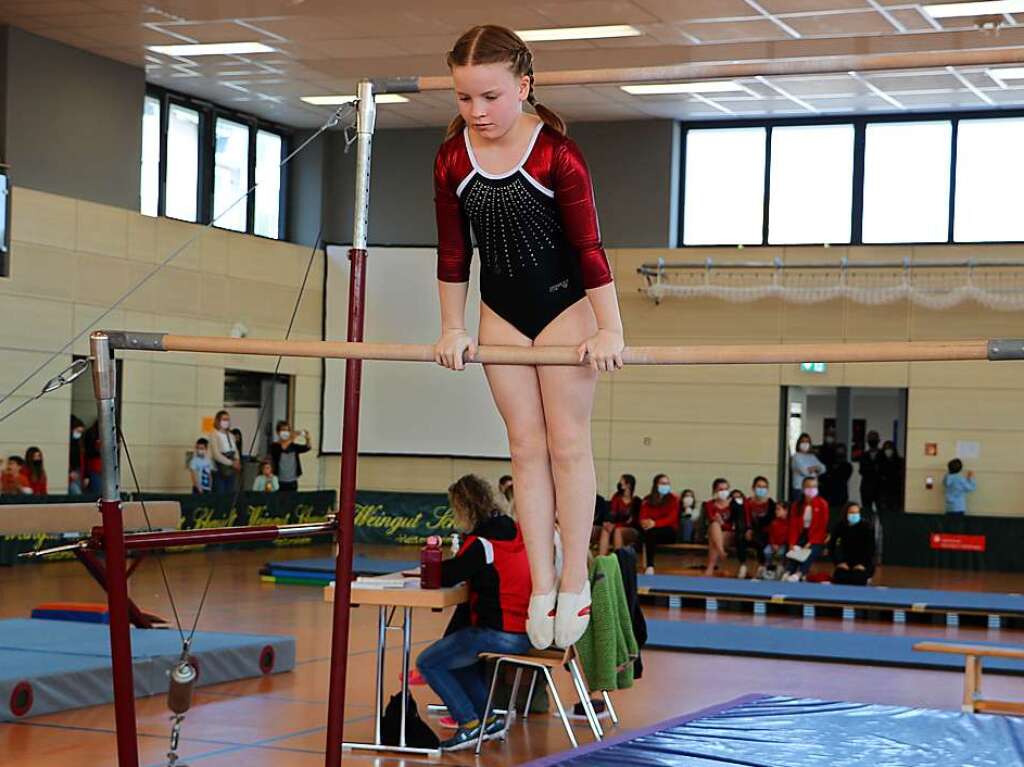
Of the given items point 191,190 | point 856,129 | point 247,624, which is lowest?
point 247,624

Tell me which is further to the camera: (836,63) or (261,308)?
(261,308)

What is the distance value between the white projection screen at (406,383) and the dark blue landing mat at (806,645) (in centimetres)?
1009

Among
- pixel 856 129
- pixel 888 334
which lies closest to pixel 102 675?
pixel 888 334

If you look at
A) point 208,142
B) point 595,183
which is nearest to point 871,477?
point 595,183

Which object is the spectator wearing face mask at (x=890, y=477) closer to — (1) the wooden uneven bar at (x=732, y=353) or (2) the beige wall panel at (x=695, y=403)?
(2) the beige wall panel at (x=695, y=403)

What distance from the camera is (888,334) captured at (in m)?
21.2

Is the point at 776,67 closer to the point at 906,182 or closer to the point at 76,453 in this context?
the point at 76,453

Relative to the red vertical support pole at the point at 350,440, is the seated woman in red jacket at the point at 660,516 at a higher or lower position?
lower

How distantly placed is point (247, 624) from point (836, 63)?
30.7 ft

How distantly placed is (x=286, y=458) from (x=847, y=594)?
31.6 feet

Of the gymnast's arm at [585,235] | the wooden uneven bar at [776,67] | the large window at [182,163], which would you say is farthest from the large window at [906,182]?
the gymnast's arm at [585,235]

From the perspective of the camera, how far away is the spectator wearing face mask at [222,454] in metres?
20.5

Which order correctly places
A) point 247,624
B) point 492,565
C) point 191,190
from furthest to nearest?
1. point 191,190
2. point 247,624
3. point 492,565

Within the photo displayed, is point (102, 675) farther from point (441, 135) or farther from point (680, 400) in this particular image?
point (441, 135)
